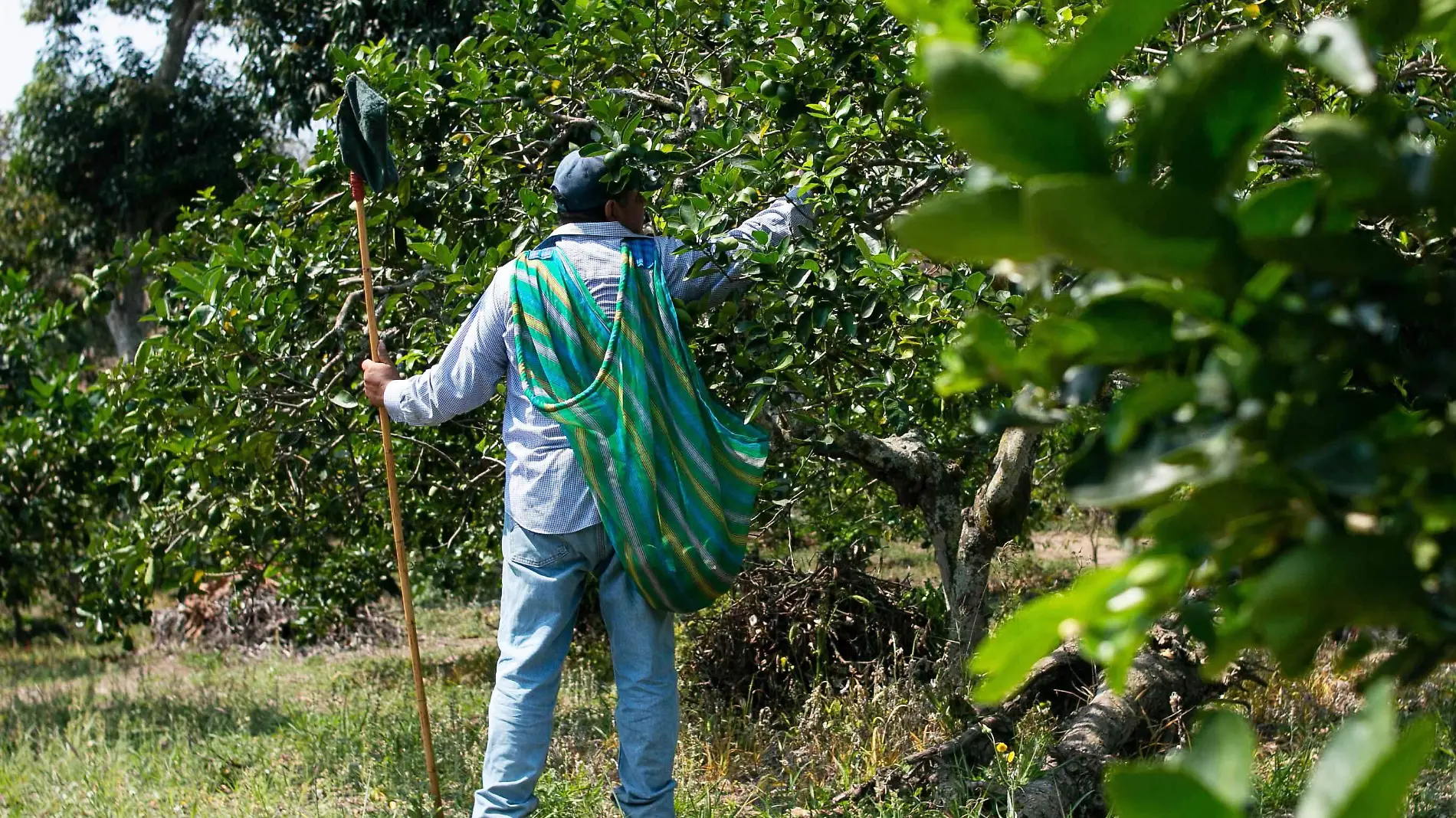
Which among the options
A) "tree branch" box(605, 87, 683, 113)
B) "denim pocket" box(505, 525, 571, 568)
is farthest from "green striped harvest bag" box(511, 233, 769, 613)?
"tree branch" box(605, 87, 683, 113)

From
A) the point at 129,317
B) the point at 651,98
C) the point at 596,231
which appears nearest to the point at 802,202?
the point at 596,231

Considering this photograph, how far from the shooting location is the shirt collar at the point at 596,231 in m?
3.57

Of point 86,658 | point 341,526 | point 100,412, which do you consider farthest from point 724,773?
point 86,658

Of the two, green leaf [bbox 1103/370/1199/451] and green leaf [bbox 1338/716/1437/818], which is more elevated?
green leaf [bbox 1103/370/1199/451]

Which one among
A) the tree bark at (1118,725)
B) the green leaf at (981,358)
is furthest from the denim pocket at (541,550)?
the green leaf at (981,358)

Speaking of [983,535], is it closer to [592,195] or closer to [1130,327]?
[592,195]

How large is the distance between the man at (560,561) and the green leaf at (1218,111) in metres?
2.52

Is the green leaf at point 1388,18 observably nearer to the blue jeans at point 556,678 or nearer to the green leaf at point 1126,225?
the green leaf at point 1126,225

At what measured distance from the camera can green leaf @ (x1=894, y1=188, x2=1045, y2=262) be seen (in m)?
0.84

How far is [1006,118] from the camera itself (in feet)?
2.68

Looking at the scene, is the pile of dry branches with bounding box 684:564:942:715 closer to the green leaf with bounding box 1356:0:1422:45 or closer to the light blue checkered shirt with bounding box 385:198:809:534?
the light blue checkered shirt with bounding box 385:198:809:534

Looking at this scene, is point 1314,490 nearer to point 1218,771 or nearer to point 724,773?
point 1218,771

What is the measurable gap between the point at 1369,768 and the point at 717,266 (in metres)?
2.86

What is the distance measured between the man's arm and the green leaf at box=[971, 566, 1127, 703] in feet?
9.16
